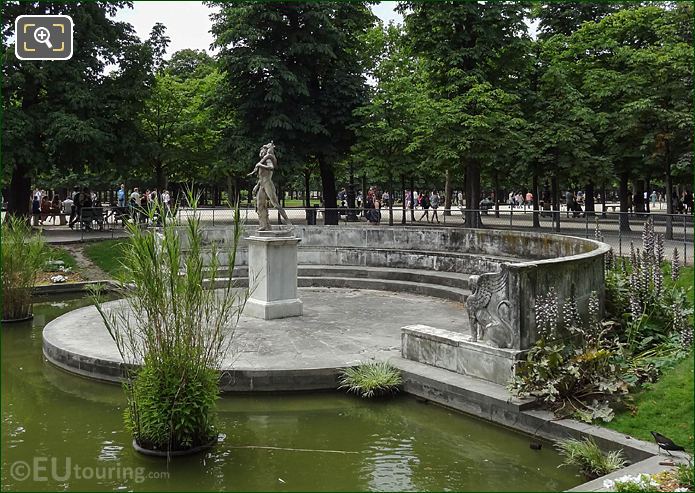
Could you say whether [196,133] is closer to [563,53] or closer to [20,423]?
[563,53]

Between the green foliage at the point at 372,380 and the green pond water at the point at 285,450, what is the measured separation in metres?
0.15

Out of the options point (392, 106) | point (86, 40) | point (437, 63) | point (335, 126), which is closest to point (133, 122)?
point (86, 40)

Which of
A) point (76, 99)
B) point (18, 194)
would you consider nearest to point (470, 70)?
point (76, 99)

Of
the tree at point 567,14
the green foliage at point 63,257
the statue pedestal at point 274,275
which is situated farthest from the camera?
the tree at point 567,14

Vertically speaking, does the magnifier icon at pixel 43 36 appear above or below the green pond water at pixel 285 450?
above

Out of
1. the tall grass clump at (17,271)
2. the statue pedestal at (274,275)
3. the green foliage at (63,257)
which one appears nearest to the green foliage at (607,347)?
the statue pedestal at (274,275)

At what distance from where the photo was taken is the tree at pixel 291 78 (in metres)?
28.0

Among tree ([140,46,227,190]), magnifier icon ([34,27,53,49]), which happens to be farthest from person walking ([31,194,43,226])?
magnifier icon ([34,27,53,49])

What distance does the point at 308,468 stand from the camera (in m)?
6.58

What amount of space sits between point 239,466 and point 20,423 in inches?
121

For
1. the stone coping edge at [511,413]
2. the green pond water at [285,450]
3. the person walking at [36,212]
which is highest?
the person walking at [36,212]

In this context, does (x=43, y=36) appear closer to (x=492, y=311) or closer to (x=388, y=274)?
(x=492, y=311)

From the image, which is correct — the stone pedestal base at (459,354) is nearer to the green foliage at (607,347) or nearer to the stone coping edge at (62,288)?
the green foliage at (607,347)

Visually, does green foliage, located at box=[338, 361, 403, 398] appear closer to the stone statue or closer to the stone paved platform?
the stone paved platform
